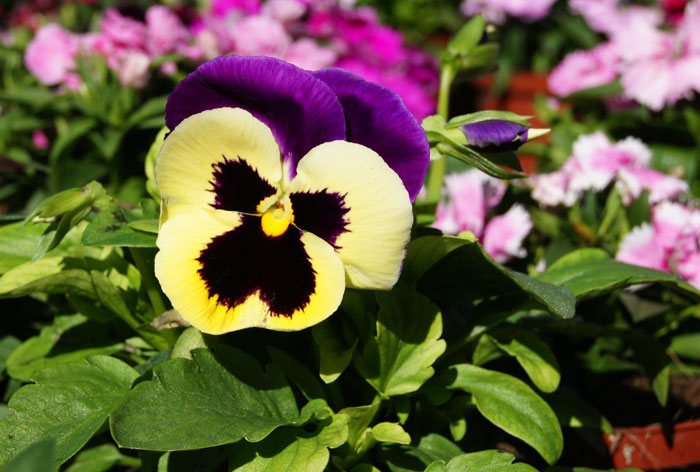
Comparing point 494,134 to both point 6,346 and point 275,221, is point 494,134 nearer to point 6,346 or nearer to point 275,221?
point 275,221

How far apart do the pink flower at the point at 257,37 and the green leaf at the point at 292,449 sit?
45.7 inches

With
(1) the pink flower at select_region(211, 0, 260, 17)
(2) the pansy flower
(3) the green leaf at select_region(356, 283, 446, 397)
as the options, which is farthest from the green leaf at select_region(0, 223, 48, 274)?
(1) the pink flower at select_region(211, 0, 260, 17)

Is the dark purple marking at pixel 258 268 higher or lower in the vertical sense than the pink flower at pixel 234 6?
higher

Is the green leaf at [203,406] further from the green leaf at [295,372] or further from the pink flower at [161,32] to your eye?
the pink flower at [161,32]

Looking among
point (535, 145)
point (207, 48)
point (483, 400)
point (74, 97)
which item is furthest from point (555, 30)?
point (483, 400)

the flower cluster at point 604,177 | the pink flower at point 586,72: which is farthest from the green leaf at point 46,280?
the pink flower at point 586,72

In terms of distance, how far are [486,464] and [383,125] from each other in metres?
0.36

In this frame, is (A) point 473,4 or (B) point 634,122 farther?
(A) point 473,4

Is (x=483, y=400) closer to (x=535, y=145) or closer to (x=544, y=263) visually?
(x=544, y=263)

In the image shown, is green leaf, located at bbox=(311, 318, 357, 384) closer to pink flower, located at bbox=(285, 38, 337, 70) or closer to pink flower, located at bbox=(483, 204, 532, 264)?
pink flower, located at bbox=(483, 204, 532, 264)

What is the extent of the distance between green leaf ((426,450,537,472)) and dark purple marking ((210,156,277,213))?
12.9 inches

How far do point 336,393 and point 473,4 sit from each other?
2.79 meters

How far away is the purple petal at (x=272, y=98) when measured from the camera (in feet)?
2.48

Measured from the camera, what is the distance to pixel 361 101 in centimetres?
78
